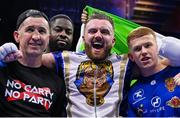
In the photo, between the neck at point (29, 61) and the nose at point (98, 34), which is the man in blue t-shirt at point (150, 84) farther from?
the neck at point (29, 61)

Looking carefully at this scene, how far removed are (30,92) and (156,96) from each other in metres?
0.64

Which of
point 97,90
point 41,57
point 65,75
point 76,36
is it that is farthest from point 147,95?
point 76,36

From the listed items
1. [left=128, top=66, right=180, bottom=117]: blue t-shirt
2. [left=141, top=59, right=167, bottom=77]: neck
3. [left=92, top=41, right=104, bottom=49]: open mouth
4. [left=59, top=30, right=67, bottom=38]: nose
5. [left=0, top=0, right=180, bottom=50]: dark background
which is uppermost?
[left=0, top=0, right=180, bottom=50]: dark background

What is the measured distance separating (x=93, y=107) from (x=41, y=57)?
0.38 metres

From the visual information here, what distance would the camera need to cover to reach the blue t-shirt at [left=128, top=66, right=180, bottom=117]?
73.1 inches

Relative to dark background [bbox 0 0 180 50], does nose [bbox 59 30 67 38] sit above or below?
below

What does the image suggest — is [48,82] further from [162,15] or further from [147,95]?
[162,15]

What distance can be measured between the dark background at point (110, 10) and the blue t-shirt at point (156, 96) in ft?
8.49

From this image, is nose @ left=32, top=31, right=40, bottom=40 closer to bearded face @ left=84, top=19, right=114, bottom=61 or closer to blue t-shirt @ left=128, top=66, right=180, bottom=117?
bearded face @ left=84, top=19, right=114, bottom=61

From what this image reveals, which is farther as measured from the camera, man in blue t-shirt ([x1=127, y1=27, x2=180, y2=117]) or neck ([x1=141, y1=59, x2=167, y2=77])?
neck ([x1=141, y1=59, x2=167, y2=77])

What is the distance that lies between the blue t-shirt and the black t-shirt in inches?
15.2

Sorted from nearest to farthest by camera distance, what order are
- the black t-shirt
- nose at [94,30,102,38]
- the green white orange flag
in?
1. the black t-shirt
2. nose at [94,30,102,38]
3. the green white orange flag

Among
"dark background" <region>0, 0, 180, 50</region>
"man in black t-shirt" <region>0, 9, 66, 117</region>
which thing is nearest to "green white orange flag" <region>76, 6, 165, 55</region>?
"man in black t-shirt" <region>0, 9, 66, 117</region>

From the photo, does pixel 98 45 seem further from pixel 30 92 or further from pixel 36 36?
pixel 30 92
